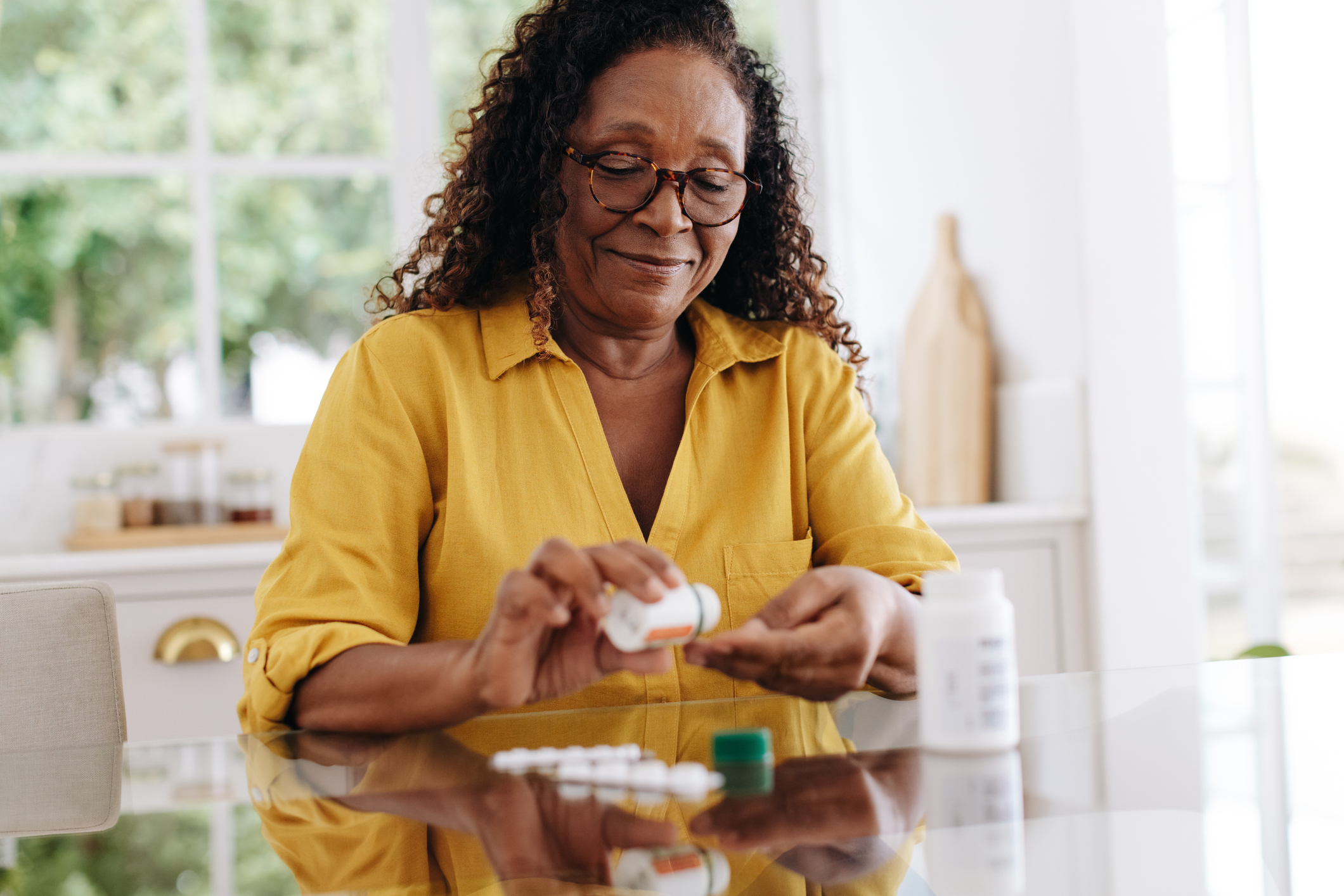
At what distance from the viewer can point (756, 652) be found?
90 centimetres

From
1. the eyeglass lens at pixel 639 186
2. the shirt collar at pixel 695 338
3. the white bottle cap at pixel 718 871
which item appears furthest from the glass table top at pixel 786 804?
the eyeglass lens at pixel 639 186

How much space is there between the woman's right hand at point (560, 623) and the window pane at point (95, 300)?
2013mm

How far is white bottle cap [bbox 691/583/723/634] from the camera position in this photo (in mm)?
820

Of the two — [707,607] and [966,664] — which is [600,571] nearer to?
[707,607]

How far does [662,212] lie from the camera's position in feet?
4.04

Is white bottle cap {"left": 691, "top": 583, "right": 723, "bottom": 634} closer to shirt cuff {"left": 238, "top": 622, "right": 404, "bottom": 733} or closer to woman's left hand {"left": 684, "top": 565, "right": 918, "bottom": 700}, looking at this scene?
woman's left hand {"left": 684, "top": 565, "right": 918, "bottom": 700}

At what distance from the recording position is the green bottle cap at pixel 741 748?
796mm

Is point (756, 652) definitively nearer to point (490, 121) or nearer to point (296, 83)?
point (490, 121)

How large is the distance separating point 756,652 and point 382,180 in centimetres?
217

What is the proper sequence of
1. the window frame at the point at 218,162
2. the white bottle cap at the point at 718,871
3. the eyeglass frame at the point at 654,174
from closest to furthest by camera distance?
1. the white bottle cap at the point at 718,871
2. the eyeglass frame at the point at 654,174
3. the window frame at the point at 218,162

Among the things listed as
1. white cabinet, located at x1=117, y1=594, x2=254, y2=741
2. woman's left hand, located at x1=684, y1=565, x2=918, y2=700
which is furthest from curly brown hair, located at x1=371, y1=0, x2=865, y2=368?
white cabinet, located at x1=117, y1=594, x2=254, y2=741

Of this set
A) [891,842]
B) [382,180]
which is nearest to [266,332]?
[382,180]

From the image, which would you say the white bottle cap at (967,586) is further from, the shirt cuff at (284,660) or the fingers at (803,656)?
the shirt cuff at (284,660)

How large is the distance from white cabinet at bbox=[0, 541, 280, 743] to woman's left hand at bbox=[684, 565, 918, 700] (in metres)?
1.24
